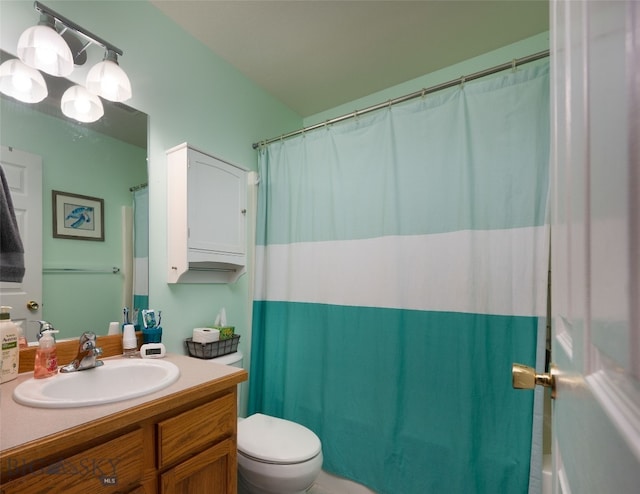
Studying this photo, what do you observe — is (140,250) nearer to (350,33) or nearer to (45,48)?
(45,48)

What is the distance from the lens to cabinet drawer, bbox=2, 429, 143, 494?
27.1 inches

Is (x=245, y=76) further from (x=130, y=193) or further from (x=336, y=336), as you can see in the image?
(x=336, y=336)

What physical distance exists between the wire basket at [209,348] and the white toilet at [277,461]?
1.27 feet

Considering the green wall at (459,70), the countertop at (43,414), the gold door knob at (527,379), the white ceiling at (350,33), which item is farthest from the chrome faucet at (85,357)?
the green wall at (459,70)

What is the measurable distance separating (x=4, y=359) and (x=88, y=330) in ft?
1.06

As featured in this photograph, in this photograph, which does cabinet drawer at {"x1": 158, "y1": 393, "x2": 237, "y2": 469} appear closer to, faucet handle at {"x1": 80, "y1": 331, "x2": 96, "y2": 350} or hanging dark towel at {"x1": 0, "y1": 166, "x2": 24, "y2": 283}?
faucet handle at {"x1": 80, "y1": 331, "x2": 96, "y2": 350}

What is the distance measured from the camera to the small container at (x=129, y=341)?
1366 millimetres

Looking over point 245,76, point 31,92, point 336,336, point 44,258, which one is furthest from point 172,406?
point 245,76

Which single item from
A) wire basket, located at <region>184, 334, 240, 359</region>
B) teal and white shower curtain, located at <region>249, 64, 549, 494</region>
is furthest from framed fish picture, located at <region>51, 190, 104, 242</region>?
teal and white shower curtain, located at <region>249, 64, 549, 494</region>

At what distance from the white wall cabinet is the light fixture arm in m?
0.46

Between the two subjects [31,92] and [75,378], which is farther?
[31,92]

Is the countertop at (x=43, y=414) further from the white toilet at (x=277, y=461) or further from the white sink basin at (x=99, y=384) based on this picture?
the white toilet at (x=277, y=461)

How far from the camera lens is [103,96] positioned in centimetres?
133

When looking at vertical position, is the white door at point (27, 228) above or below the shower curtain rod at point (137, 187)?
below
